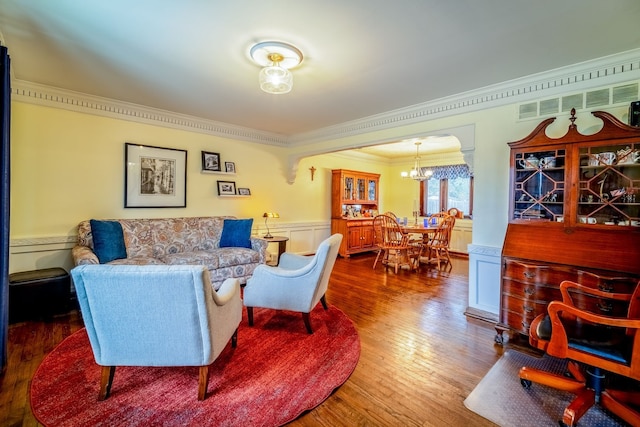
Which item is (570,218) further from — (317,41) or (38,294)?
(38,294)

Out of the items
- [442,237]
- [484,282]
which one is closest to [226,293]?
[484,282]

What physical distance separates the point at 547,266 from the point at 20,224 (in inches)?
208

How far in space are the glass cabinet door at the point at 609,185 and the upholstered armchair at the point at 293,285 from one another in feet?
7.08

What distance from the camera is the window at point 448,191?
668 cm

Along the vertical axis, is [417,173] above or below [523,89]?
below

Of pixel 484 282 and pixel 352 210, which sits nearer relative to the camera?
pixel 484 282

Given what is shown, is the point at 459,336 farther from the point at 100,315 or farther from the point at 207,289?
the point at 100,315

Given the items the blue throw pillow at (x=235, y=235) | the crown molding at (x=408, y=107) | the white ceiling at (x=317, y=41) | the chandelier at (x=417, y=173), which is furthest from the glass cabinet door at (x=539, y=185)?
the blue throw pillow at (x=235, y=235)

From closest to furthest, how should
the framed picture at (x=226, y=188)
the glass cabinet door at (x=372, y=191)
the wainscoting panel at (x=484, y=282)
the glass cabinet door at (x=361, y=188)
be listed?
the wainscoting panel at (x=484, y=282), the framed picture at (x=226, y=188), the glass cabinet door at (x=361, y=188), the glass cabinet door at (x=372, y=191)

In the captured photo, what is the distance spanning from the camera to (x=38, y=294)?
288 centimetres

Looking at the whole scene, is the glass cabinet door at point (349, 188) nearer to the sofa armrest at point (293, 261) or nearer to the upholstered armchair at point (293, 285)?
the sofa armrest at point (293, 261)

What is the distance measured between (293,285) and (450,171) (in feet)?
18.4

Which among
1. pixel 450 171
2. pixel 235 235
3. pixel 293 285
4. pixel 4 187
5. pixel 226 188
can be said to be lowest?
pixel 293 285

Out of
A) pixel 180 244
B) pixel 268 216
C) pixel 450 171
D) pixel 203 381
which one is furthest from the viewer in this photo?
pixel 450 171
